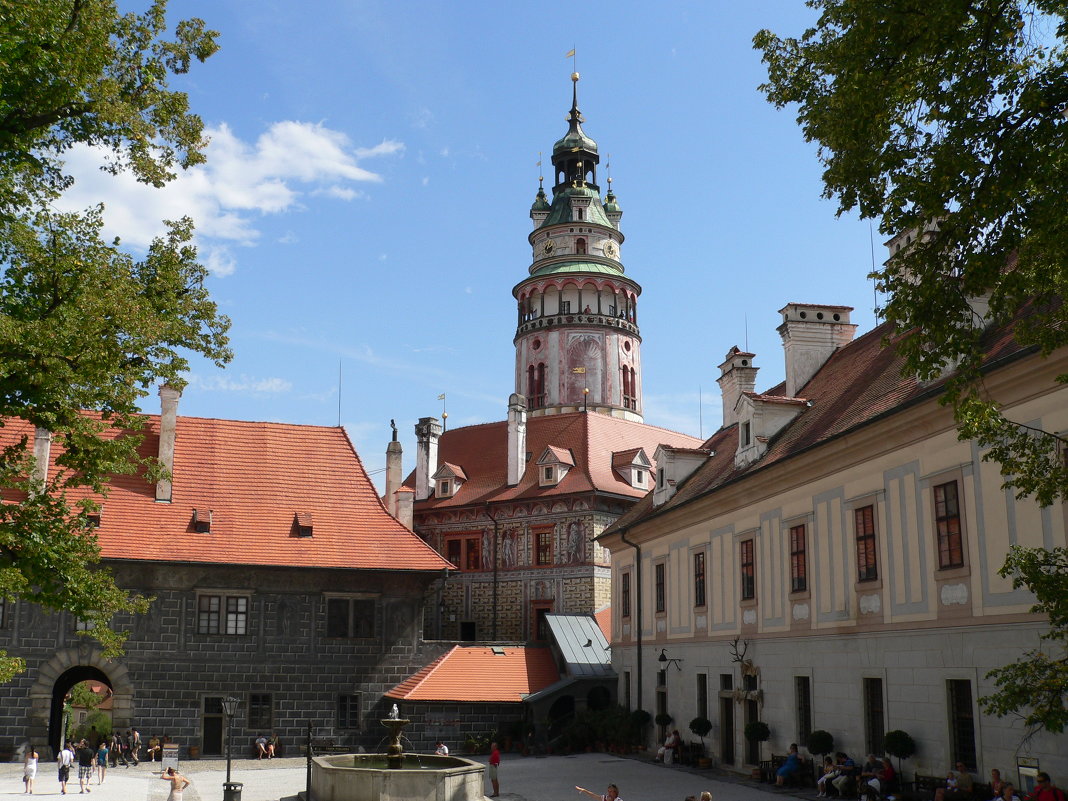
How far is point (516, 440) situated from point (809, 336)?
21.6m

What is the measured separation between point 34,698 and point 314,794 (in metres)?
14.3

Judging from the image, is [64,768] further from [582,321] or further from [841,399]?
[582,321]

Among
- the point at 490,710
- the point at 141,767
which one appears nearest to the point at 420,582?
the point at 490,710

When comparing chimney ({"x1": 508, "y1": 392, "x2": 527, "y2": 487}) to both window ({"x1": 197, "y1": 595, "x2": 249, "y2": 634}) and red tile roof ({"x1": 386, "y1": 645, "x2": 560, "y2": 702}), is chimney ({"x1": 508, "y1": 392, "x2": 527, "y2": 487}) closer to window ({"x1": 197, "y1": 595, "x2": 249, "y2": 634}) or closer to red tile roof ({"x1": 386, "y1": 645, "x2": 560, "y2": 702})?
red tile roof ({"x1": 386, "y1": 645, "x2": 560, "y2": 702})

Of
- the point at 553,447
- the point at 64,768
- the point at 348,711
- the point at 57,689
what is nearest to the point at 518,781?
the point at 348,711

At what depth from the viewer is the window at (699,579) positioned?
28.8 meters

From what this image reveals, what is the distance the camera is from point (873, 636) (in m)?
20.0

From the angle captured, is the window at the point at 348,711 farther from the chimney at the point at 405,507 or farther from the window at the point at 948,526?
the window at the point at 948,526

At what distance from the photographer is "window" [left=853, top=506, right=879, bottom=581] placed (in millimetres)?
20328

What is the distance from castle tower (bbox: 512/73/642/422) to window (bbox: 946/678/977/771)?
41.1 m

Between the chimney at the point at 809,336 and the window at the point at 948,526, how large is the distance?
10529 millimetres

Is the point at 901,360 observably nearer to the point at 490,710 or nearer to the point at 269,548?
the point at 490,710

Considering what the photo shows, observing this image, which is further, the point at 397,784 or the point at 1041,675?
the point at 397,784

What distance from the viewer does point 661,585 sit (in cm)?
3219
